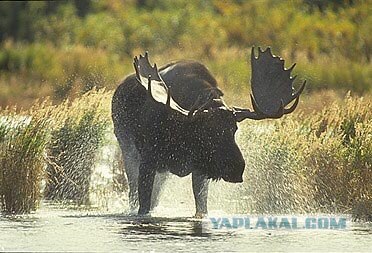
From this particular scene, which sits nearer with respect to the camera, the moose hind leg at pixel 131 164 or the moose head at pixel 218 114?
the moose head at pixel 218 114

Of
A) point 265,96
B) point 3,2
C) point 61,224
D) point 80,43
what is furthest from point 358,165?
point 3,2

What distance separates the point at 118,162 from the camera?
67.7 ft

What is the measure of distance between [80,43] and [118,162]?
78.7 ft

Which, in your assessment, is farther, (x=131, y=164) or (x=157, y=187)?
(x=131, y=164)

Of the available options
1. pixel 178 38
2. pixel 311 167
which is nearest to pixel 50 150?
pixel 311 167

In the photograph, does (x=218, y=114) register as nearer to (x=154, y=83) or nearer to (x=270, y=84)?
(x=154, y=83)

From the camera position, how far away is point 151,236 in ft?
53.9

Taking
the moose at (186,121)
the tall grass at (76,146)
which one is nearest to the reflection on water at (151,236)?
the moose at (186,121)

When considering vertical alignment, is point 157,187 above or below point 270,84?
below

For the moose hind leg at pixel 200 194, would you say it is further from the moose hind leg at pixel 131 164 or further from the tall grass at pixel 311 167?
the moose hind leg at pixel 131 164

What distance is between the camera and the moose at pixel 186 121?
17719 mm

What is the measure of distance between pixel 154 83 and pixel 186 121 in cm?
77

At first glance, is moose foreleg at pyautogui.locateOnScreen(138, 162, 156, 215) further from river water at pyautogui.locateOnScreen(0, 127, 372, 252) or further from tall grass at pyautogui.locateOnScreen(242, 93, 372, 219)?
tall grass at pyautogui.locateOnScreen(242, 93, 372, 219)

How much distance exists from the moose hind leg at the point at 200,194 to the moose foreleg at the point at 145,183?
53cm
